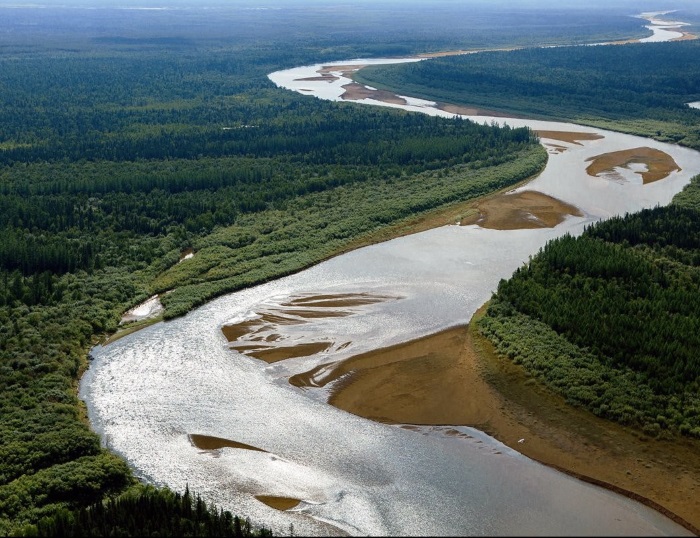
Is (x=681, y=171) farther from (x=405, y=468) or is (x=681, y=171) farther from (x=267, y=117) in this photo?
(x=405, y=468)

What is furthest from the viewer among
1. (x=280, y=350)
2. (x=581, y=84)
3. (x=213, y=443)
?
(x=581, y=84)

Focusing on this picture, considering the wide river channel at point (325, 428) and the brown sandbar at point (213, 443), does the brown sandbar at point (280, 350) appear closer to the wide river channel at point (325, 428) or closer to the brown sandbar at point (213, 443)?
the wide river channel at point (325, 428)

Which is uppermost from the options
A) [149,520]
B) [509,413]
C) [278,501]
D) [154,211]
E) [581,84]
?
[581,84]

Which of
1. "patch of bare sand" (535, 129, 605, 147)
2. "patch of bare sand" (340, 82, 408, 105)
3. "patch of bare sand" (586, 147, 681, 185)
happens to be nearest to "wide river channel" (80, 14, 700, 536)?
"patch of bare sand" (586, 147, 681, 185)

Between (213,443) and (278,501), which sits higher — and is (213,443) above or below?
above

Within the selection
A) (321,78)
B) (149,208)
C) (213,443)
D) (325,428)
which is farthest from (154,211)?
(321,78)

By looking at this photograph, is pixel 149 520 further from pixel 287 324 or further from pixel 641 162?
pixel 641 162
